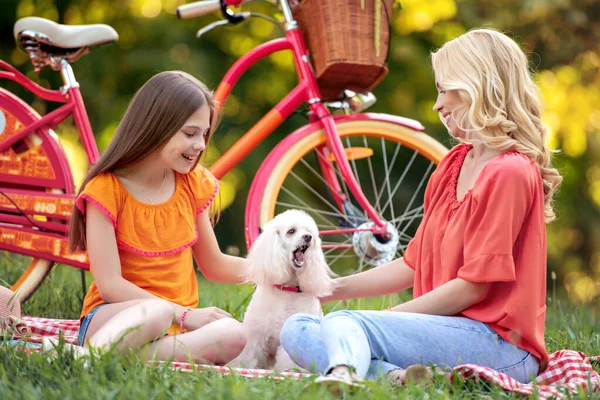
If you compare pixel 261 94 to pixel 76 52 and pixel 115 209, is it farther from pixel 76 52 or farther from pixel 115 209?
pixel 115 209

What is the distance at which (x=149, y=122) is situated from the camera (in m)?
2.64

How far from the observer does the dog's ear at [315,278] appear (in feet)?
8.91

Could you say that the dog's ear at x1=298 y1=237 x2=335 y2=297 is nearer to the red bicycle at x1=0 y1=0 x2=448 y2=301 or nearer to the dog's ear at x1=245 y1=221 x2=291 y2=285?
the dog's ear at x1=245 y1=221 x2=291 y2=285

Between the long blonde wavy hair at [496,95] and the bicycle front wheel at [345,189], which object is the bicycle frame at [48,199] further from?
the long blonde wavy hair at [496,95]

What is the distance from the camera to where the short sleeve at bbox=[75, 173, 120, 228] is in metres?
2.57

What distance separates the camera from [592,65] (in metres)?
6.60

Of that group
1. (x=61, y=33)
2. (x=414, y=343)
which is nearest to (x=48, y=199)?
(x=61, y=33)

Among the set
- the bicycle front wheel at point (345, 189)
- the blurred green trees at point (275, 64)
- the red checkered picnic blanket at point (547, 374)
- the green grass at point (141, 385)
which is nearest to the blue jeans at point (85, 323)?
the red checkered picnic blanket at point (547, 374)

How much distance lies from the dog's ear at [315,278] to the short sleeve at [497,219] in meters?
0.56

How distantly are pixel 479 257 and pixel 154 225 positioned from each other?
103cm

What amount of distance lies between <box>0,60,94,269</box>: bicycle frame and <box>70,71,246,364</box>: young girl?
663mm

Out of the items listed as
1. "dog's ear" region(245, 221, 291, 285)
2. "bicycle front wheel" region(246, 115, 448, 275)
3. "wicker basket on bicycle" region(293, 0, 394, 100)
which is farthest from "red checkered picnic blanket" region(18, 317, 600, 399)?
"wicker basket on bicycle" region(293, 0, 394, 100)

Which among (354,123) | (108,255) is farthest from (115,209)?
(354,123)

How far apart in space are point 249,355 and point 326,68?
1374 millimetres
